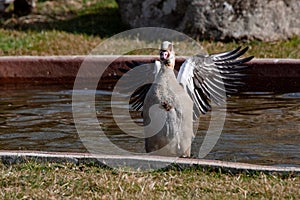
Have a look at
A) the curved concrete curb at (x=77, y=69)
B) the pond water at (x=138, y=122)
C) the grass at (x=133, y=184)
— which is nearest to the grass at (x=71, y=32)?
the curved concrete curb at (x=77, y=69)

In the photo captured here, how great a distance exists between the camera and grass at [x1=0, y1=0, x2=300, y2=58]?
8.91 meters

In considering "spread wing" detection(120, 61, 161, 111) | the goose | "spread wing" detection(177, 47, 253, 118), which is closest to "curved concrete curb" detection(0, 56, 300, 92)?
"spread wing" detection(120, 61, 161, 111)

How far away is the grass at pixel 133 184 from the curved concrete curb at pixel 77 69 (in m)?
3.42

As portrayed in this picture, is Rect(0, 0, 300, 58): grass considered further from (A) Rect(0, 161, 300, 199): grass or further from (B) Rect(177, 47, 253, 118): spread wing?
(A) Rect(0, 161, 300, 199): grass

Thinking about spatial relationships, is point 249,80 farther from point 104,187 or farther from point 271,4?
point 104,187

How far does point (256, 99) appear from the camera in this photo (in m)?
7.17

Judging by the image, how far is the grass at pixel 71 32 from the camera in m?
8.91

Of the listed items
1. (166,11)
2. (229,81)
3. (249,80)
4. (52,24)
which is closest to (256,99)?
(249,80)

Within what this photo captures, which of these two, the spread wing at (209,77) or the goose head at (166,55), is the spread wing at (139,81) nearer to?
the spread wing at (209,77)

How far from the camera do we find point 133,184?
3924 mm

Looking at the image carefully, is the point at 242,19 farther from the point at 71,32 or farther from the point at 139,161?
the point at 139,161

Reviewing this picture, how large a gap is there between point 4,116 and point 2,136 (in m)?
0.78

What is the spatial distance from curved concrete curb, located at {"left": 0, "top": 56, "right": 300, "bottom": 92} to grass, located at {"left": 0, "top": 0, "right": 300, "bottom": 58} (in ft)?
3.08

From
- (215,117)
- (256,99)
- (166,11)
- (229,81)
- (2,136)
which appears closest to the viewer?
(229,81)
